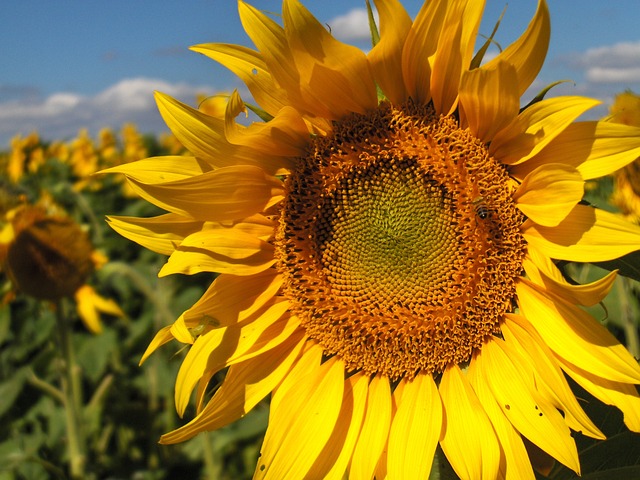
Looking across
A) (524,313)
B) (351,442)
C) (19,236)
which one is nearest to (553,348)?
(524,313)

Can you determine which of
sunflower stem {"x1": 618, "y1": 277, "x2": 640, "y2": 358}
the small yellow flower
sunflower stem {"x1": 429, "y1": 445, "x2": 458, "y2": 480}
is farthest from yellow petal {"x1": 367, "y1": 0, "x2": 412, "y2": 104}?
the small yellow flower

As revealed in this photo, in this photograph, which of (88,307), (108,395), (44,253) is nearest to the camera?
(44,253)

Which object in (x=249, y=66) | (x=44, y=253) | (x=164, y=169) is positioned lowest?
(x=44, y=253)

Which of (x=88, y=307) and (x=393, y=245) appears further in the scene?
(x=88, y=307)

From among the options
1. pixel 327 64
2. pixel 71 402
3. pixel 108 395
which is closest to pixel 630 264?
pixel 327 64

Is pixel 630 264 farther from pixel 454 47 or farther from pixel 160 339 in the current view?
pixel 160 339

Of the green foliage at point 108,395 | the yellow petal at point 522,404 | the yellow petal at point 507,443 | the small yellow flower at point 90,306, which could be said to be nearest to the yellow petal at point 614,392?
the yellow petal at point 522,404
